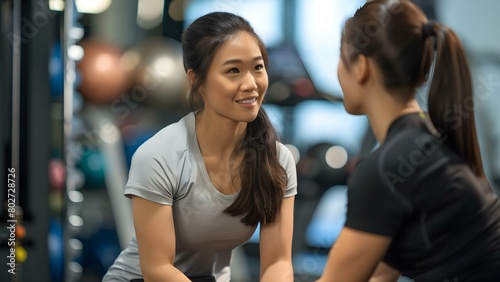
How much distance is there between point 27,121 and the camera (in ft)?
7.83

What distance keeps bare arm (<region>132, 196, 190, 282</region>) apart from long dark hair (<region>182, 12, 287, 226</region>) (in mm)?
144

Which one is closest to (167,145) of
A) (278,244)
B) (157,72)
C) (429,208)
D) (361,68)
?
(278,244)

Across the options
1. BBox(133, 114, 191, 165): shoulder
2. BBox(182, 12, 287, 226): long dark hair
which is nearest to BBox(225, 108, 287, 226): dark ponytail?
BBox(182, 12, 287, 226): long dark hair

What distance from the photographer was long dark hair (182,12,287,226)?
1460 mm

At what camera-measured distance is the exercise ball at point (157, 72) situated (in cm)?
247

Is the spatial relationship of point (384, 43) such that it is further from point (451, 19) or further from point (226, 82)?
point (451, 19)

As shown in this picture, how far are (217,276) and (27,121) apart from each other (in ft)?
3.67

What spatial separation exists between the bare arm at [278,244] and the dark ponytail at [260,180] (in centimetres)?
2

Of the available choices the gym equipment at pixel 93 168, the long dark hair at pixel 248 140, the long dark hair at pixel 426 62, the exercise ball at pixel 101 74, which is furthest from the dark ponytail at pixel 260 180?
the gym equipment at pixel 93 168

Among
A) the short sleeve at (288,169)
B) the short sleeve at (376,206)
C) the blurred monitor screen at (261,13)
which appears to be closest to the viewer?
the short sleeve at (376,206)

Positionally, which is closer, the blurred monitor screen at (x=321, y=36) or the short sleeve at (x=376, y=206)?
the short sleeve at (x=376, y=206)

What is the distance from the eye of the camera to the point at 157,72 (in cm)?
246

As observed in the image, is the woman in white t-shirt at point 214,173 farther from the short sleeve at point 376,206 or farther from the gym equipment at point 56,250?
the gym equipment at point 56,250

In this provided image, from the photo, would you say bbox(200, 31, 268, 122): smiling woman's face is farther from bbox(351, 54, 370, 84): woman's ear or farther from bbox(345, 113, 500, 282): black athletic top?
bbox(345, 113, 500, 282): black athletic top
